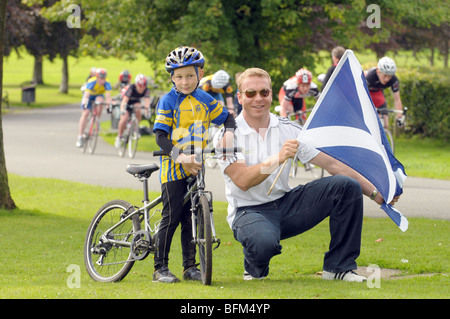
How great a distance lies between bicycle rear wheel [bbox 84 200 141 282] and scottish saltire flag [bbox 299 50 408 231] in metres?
1.59

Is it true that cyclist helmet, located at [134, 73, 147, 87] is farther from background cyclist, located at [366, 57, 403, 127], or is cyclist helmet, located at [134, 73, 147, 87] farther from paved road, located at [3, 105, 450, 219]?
background cyclist, located at [366, 57, 403, 127]

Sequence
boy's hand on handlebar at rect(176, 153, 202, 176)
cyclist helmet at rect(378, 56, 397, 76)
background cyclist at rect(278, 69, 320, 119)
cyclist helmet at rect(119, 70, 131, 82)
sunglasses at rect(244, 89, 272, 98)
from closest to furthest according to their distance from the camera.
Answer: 1. boy's hand on handlebar at rect(176, 153, 202, 176)
2. sunglasses at rect(244, 89, 272, 98)
3. cyclist helmet at rect(378, 56, 397, 76)
4. background cyclist at rect(278, 69, 320, 119)
5. cyclist helmet at rect(119, 70, 131, 82)

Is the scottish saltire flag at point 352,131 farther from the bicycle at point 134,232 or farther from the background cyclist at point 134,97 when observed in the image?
the background cyclist at point 134,97

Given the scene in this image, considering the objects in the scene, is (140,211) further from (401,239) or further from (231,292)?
(401,239)

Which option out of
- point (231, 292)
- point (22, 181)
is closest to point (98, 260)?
point (231, 292)

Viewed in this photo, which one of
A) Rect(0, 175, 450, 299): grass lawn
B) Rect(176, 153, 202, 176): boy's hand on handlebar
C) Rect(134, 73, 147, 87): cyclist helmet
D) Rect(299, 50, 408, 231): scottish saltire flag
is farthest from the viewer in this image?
Rect(134, 73, 147, 87): cyclist helmet

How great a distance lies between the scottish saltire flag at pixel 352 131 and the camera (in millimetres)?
6785

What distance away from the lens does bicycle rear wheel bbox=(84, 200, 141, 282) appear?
6.81 metres

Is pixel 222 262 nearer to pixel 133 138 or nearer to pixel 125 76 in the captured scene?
pixel 133 138

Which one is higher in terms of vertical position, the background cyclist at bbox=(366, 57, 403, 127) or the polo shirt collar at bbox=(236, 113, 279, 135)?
the background cyclist at bbox=(366, 57, 403, 127)

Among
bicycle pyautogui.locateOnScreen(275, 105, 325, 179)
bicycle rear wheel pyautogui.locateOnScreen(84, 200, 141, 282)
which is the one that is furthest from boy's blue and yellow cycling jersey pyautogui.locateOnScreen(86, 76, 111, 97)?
bicycle rear wheel pyautogui.locateOnScreen(84, 200, 141, 282)

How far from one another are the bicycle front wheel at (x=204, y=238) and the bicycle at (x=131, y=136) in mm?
13248

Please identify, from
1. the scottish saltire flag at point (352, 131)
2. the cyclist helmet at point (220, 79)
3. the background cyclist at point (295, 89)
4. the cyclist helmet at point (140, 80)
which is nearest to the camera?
the scottish saltire flag at point (352, 131)

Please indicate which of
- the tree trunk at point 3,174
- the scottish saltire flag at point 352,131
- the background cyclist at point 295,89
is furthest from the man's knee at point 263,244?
the background cyclist at point 295,89
